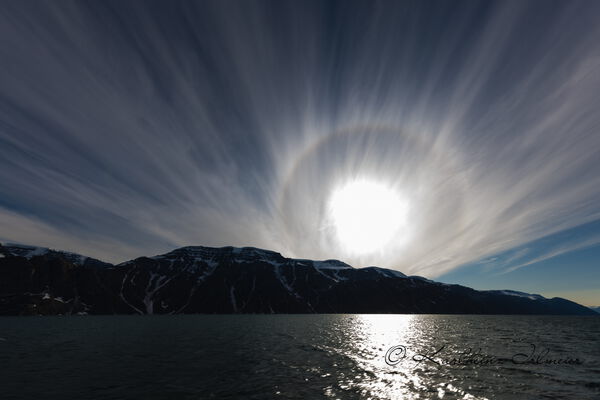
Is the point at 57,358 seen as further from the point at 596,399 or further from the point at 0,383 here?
the point at 596,399

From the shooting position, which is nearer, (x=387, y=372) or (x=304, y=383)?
(x=304, y=383)

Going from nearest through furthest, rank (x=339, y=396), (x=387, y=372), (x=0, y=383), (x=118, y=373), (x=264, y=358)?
(x=339, y=396)
(x=0, y=383)
(x=118, y=373)
(x=387, y=372)
(x=264, y=358)

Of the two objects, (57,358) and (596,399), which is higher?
(596,399)

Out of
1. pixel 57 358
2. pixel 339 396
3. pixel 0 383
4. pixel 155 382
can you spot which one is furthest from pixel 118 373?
pixel 339 396

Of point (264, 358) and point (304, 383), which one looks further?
point (264, 358)

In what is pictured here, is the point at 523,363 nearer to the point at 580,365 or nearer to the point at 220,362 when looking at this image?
the point at 580,365

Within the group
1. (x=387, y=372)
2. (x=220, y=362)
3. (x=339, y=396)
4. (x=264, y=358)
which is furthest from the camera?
(x=264, y=358)

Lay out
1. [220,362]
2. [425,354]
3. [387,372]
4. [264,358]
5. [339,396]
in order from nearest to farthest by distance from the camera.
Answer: [339,396] < [387,372] < [220,362] < [264,358] < [425,354]

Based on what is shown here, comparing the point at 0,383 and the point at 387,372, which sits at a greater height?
the point at 387,372

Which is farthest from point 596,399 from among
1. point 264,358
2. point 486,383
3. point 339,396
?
point 264,358
